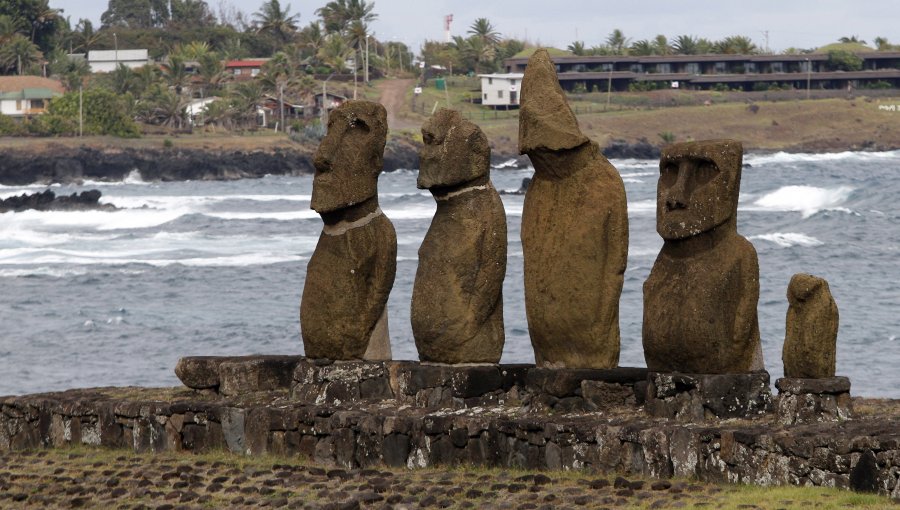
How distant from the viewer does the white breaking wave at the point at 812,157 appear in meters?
110

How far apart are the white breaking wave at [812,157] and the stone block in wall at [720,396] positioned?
9365 cm

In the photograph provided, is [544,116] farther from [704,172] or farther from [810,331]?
[810,331]

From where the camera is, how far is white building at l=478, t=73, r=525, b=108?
11681cm

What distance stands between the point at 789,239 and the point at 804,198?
16.5 meters

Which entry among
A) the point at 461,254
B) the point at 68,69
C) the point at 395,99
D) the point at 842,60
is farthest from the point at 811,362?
the point at 842,60

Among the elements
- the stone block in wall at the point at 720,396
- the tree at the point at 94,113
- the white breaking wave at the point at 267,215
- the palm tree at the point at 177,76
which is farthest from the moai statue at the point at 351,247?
the palm tree at the point at 177,76

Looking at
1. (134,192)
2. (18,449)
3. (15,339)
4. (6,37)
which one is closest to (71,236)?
(15,339)

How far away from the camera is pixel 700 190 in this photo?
44.2 feet

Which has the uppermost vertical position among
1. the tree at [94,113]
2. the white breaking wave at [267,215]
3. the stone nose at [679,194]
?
the stone nose at [679,194]

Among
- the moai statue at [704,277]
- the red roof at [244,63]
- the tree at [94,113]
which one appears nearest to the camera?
the moai statue at [704,277]

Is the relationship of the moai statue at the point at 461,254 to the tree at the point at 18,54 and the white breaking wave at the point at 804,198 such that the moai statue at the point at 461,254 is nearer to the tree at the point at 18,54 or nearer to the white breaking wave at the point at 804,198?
the white breaking wave at the point at 804,198

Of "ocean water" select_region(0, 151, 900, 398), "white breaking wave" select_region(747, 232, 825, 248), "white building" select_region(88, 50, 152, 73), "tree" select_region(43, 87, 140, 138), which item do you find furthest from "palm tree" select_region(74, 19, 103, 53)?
"white breaking wave" select_region(747, 232, 825, 248)

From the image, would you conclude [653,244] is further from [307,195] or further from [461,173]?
[307,195]

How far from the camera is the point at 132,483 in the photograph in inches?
556
